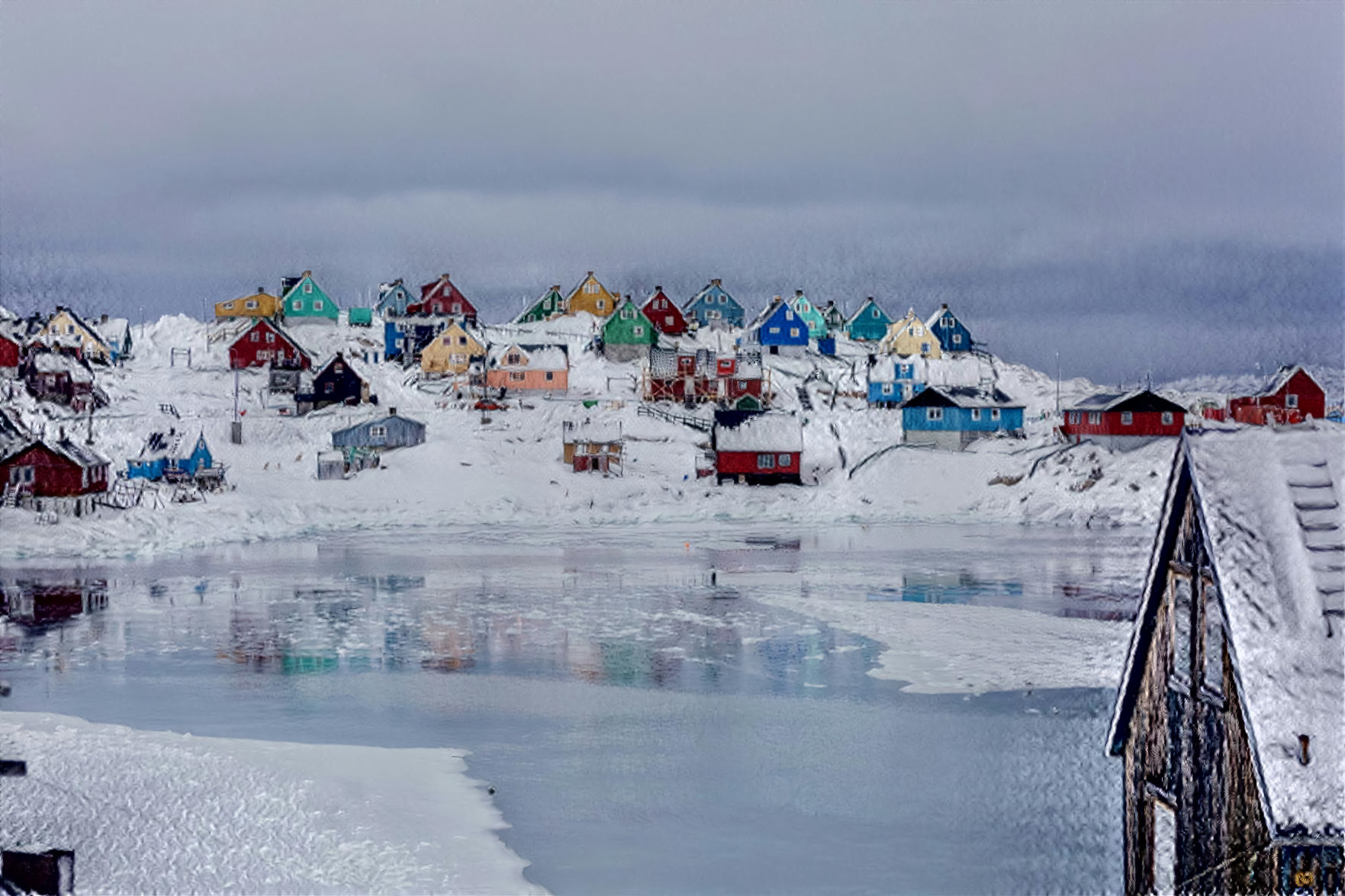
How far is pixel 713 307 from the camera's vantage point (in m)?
83.6

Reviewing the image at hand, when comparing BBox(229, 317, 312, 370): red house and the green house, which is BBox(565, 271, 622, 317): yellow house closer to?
the green house

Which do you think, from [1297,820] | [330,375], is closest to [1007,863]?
[1297,820]

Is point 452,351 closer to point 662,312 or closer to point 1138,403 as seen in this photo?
point 662,312

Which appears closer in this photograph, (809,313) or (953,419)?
(953,419)

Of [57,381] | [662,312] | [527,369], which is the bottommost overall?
[57,381]

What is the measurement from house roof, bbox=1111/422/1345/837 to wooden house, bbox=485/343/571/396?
198 ft

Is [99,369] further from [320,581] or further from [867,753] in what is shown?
[867,753]

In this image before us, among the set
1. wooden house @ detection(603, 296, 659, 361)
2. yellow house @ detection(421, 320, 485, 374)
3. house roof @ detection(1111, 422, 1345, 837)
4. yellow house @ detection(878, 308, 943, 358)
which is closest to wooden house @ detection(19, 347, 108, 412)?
→ yellow house @ detection(421, 320, 485, 374)

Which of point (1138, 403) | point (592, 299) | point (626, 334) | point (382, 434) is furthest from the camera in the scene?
point (592, 299)

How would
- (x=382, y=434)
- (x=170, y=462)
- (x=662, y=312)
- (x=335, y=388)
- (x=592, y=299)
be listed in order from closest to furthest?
(x=170, y=462) < (x=382, y=434) < (x=335, y=388) < (x=662, y=312) < (x=592, y=299)

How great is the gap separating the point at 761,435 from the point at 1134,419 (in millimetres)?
15958

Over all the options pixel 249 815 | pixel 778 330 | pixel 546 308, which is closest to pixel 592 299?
pixel 546 308

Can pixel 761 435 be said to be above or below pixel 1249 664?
above

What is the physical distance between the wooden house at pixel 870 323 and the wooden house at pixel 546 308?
18848 millimetres
